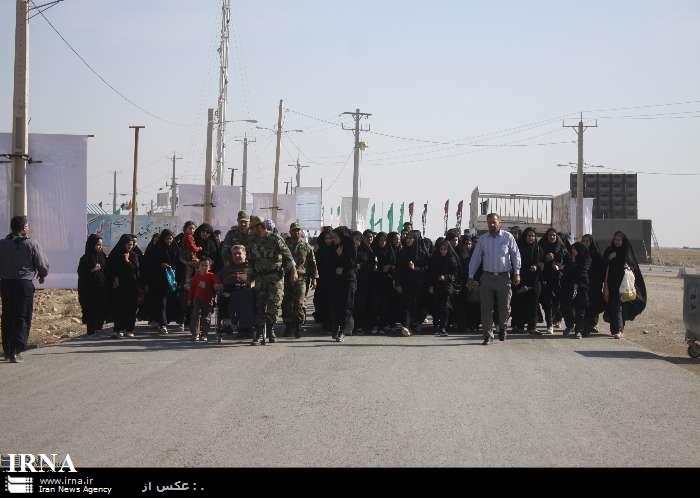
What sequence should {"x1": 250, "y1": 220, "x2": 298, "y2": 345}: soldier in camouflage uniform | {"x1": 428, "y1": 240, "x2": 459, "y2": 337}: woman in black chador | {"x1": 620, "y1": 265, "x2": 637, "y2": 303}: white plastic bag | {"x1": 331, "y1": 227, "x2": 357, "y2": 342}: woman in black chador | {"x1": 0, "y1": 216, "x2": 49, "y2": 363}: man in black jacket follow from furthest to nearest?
{"x1": 428, "y1": 240, "x2": 459, "y2": 337}: woman in black chador
{"x1": 620, "y1": 265, "x2": 637, "y2": 303}: white plastic bag
{"x1": 331, "y1": 227, "x2": 357, "y2": 342}: woman in black chador
{"x1": 250, "y1": 220, "x2": 298, "y2": 345}: soldier in camouflage uniform
{"x1": 0, "y1": 216, "x2": 49, "y2": 363}: man in black jacket

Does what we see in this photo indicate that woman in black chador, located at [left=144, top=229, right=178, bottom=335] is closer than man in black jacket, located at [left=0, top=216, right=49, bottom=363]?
No

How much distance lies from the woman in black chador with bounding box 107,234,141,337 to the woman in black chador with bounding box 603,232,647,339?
26.3ft

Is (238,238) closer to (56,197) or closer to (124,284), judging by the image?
(124,284)

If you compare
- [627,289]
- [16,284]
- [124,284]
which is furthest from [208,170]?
[16,284]

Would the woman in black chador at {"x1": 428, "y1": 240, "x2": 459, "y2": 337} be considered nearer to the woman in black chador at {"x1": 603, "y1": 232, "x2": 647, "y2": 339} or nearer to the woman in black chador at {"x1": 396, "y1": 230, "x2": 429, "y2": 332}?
the woman in black chador at {"x1": 396, "y1": 230, "x2": 429, "y2": 332}

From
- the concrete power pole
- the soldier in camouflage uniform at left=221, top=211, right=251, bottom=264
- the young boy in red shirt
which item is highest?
the concrete power pole

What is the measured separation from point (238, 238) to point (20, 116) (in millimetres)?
5632

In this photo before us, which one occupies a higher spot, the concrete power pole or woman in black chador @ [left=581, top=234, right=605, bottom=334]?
the concrete power pole

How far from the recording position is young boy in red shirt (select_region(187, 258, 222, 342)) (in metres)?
15.1

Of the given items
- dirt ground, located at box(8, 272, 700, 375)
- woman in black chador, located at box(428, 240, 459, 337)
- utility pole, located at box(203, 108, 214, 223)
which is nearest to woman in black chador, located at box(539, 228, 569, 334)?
woman in black chador, located at box(428, 240, 459, 337)

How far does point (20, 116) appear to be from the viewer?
1811cm

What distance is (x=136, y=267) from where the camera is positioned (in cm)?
1648

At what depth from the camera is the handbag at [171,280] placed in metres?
16.8
